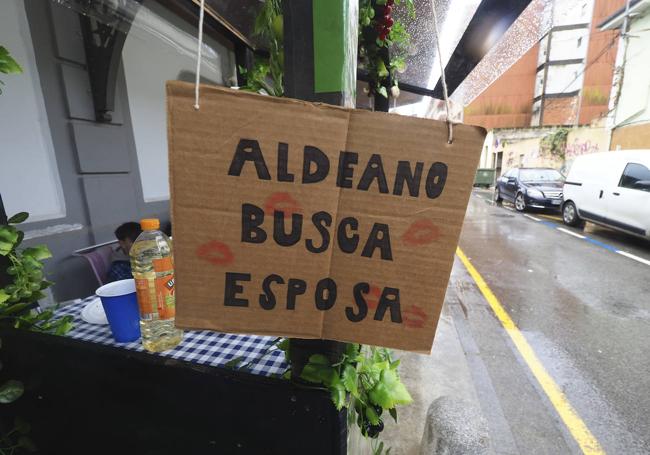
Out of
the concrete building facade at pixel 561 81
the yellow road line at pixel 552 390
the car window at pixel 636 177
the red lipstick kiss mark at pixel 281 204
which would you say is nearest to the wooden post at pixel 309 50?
the red lipstick kiss mark at pixel 281 204

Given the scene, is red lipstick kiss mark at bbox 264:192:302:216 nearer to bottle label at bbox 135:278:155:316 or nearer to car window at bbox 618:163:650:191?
bottle label at bbox 135:278:155:316

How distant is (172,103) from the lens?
0.66m

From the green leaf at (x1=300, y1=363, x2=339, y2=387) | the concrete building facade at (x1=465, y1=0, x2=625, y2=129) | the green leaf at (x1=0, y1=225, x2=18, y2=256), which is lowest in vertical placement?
the green leaf at (x1=300, y1=363, x2=339, y2=387)

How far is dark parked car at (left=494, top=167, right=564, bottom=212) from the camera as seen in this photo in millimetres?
10258

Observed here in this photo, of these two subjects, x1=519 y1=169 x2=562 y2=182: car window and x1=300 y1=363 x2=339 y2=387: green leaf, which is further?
x1=519 y1=169 x2=562 y2=182: car window

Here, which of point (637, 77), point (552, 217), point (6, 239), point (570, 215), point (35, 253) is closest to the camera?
point (6, 239)

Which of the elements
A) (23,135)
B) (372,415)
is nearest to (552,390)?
(372,415)

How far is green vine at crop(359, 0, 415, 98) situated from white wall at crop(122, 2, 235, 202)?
6.92 ft

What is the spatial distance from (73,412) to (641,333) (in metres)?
4.81

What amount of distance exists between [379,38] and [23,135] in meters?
2.50

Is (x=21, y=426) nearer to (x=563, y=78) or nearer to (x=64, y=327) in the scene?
(x=64, y=327)

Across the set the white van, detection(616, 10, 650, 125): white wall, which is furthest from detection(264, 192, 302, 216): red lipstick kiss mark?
detection(616, 10, 650, 125): white wall

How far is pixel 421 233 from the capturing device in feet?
2.47

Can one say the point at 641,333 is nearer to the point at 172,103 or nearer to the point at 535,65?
the point at 172,103
